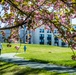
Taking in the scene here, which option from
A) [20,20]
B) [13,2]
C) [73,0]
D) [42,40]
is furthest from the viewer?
[42,40]

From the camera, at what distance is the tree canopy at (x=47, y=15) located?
24.7 feet

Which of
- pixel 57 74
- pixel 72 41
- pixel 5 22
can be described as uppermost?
pixel 5 22

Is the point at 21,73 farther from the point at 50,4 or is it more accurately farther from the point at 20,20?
the point at 50,4

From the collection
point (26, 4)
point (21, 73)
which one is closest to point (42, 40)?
point (21, 73)

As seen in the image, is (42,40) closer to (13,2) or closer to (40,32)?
(40,32)

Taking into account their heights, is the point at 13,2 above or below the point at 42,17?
above

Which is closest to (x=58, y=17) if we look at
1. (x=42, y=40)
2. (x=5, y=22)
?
(x=5, y=22)

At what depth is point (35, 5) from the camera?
889 centimetres

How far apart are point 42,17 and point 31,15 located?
13.5 inches

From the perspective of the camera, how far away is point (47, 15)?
27.1 feet

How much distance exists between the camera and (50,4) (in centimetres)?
866

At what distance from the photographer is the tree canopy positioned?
7531 millimetres

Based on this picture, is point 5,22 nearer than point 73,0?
No

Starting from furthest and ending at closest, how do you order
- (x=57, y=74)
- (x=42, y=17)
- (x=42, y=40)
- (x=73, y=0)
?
(x=42, y=40), (x=57, y=74), (x=42, y=17), (x=73, y=0)
